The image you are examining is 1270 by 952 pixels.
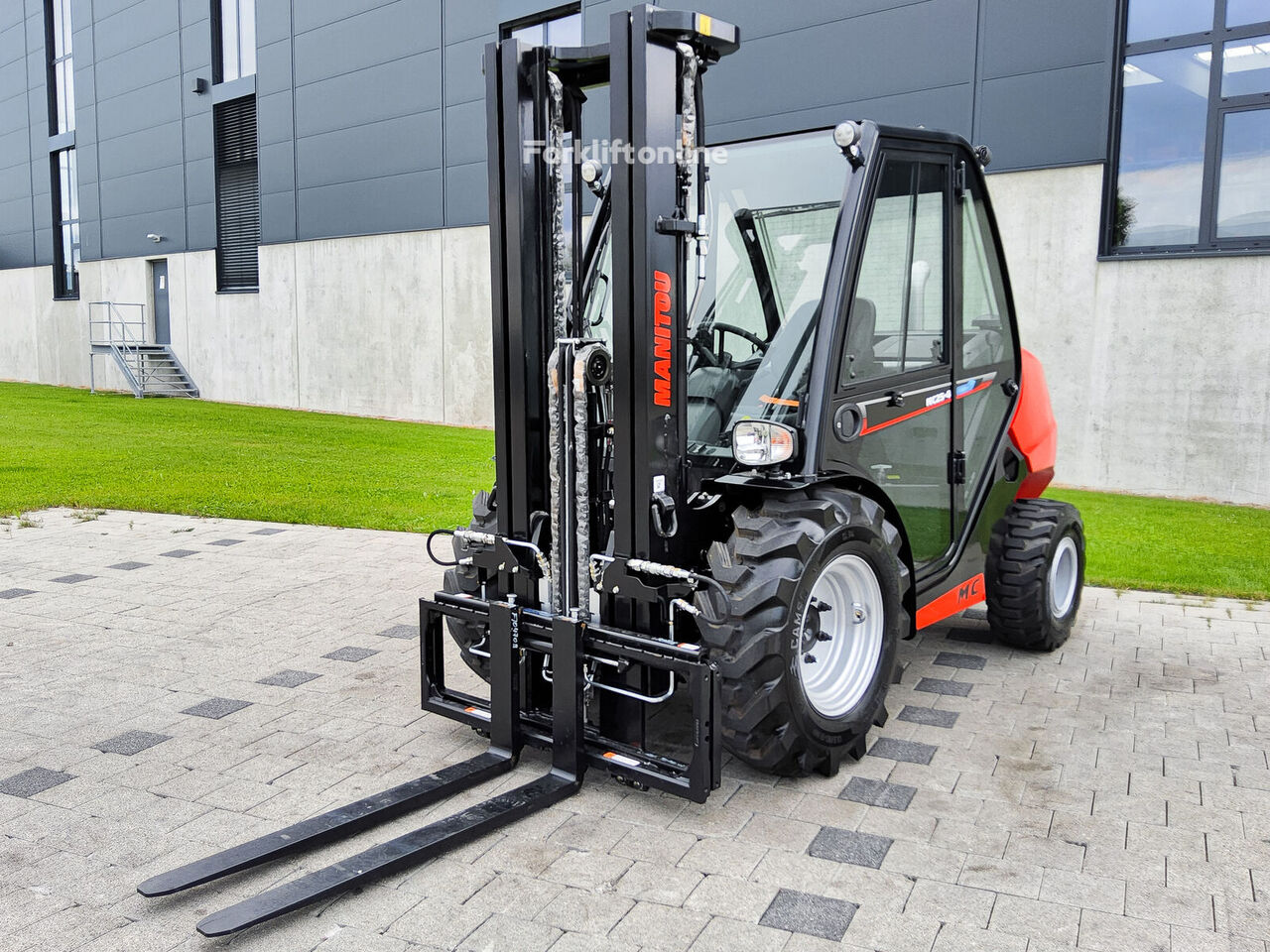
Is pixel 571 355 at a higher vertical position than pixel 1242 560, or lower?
higher

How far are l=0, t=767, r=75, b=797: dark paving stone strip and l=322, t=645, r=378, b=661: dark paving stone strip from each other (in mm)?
1567

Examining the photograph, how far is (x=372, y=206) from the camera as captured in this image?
20.2 m

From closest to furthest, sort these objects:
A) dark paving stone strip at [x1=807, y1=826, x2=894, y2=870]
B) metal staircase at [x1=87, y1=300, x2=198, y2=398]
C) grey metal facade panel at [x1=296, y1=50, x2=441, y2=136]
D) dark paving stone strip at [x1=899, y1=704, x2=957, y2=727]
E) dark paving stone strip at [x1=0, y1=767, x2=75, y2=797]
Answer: dark paving stone strip at [x1=807, y1=826, x2=894, y2=870] < dark paving stone strip at [x1=0, y1=767, x2=75, y2=797] < dark paving stone strip at [x1=899, y1=704, x2=957, y2=727] < grey metal facade panel at [x1=296, y1=50, x2=441, y2=136] < metal staircase at [x1=87, y1=300, x2=198, y2=398]

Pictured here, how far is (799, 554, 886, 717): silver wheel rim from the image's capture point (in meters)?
3.96

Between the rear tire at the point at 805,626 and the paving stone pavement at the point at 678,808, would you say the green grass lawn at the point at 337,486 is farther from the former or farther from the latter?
the rear tire at the point at 805,626

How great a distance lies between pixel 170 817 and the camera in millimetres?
3568

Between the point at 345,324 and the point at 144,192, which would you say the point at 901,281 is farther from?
the point at 144,192

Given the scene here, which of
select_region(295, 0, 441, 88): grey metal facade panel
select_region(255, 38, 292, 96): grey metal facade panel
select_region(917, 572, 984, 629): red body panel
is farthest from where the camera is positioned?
select_region(255, 38, 292, 96): grey metal facade panel

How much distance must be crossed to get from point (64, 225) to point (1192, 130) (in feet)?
103

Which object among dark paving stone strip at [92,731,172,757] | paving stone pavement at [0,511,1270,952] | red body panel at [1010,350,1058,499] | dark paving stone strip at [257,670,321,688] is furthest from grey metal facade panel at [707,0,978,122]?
dark paving stone strip at [92,731,172,757]

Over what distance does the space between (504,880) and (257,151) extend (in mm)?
22537

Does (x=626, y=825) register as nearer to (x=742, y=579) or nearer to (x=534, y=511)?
(x=742, y=579)

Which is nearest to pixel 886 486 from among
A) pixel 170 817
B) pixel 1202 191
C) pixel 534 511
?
pixel 534 511

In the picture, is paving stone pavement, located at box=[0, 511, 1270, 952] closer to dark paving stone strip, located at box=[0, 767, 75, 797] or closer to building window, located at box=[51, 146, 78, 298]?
dark paving stone strip, located at box=[0, 767, 75, 797]
